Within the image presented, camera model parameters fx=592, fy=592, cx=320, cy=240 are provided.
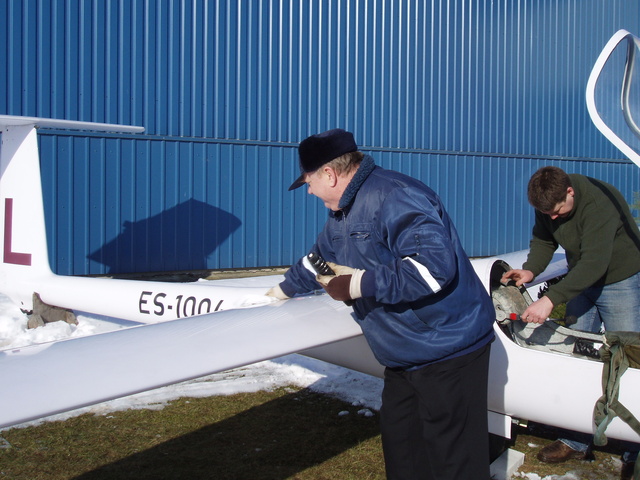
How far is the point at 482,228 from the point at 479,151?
166 centimetres

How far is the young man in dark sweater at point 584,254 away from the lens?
10.1 ft

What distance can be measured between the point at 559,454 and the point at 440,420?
5.35 ft

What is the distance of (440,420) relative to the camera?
2.21 metres

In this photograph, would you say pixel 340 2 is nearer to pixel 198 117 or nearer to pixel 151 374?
pixel 198 117

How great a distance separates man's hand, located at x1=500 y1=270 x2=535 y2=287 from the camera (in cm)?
350

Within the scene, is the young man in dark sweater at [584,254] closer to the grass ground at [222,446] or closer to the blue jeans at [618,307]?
the blue jeans at [618,307]

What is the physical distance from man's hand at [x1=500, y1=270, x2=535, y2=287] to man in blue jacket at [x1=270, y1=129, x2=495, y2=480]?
1251 mm

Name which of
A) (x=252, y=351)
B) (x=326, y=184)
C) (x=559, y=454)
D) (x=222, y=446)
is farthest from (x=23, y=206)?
(x=559, y=454)

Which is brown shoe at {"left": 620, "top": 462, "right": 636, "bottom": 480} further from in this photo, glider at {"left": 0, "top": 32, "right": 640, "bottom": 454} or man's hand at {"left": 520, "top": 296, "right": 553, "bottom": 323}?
man's hand at {"left": 520, "top": 296, "right": 553, "bottom": 323}

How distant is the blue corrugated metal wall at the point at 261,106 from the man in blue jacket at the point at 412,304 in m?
7.37

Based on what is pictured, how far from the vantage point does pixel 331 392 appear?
15.3 ft

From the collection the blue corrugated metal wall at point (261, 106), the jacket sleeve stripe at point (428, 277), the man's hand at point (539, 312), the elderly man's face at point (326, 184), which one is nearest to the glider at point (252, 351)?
the man's hand at point (539, 312)

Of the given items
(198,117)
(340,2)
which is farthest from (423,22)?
(198,117)

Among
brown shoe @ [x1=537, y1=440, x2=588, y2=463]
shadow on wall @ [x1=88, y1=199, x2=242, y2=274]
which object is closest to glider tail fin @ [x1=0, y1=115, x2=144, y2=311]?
shadow on wall @ [x1=88, y1=199, x2=242, y2=274]
